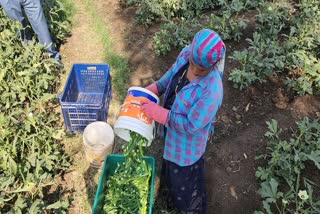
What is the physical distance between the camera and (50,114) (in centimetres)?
397

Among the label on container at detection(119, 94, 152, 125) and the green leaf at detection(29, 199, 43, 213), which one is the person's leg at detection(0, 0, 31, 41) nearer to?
the green leaf at detection(29, 199, 43, 213)

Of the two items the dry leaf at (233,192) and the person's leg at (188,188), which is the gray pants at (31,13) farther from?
the dry leaf at (233,192)

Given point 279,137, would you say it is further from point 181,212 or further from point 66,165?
point 66,165

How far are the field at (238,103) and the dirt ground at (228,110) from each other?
0.03 ft

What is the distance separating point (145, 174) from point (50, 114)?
1684 mm

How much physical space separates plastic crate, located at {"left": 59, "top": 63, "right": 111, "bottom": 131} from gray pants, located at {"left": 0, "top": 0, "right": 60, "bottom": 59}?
0.56 m

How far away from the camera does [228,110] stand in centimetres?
409

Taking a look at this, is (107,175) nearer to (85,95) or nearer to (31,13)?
(85,95)

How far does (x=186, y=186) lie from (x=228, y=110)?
1.49 metres

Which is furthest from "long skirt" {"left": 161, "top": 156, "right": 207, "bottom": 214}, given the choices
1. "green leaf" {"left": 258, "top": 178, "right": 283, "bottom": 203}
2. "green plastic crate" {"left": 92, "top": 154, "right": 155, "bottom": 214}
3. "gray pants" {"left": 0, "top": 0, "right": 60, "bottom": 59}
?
"gray pants" {"left": 0, "top": 0, "right": 60, "bottom": 59}

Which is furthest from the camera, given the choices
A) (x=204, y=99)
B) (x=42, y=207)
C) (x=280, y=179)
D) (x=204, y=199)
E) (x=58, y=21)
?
(x=58, y=21)

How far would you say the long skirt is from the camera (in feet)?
9.17

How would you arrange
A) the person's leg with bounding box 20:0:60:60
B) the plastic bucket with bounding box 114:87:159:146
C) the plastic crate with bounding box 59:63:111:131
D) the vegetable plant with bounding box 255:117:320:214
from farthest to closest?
the person's leg with bounding box 20:0:60:60, the plastic crate with bounding box 59:63:111:131, the vegetable plant with bounding box 255:117:320:214, the plastic bucket with bounding box 114:87:159:146

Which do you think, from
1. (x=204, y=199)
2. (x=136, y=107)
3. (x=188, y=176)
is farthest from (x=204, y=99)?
(x=204, y=199)
